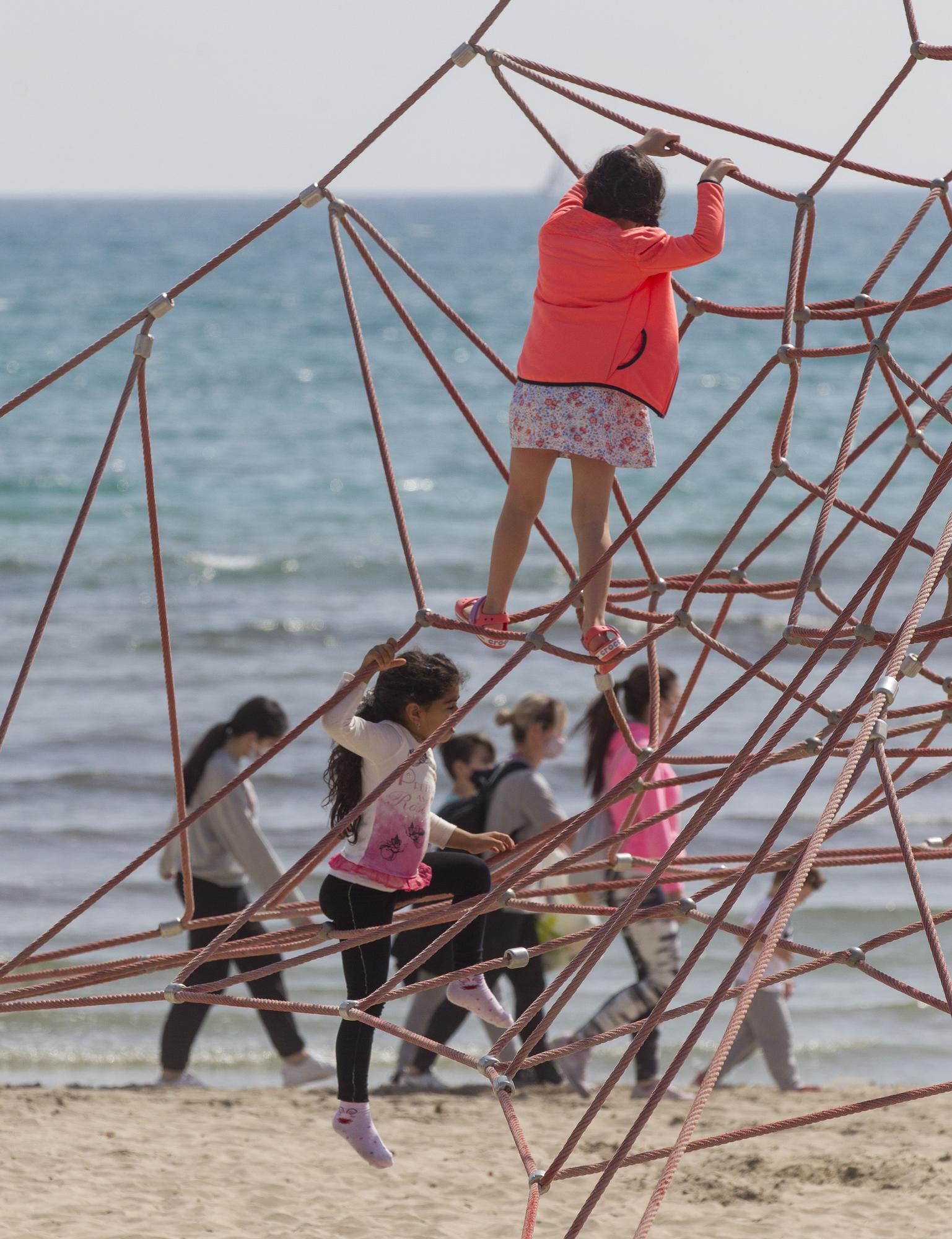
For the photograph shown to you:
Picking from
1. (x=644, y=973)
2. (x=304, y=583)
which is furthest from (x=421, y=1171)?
(x=304, y=583)

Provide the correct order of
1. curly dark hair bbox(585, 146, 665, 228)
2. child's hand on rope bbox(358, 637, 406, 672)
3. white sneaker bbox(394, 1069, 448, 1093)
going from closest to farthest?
child's hand on rope bbox(358, 637, 406, 672)
curly dark hair bbox(585, 146, 665, 228)
white sneaker bbox(394, 1069, 448, 1093)

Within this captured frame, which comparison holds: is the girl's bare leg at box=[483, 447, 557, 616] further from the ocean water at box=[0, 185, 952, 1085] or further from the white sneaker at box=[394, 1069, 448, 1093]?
the ocean water at box=[0, 185, 952, 1085]

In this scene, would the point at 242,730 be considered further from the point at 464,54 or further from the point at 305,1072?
the point at 464,54

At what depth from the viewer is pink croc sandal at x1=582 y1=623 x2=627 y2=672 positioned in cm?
373

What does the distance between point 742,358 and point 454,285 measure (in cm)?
1559

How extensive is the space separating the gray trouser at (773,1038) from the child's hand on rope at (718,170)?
125 inches

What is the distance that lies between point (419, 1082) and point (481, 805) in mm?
1184

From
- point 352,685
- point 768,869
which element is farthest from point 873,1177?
point 352,685

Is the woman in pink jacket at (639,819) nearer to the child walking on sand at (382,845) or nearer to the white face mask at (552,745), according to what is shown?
the white face mask at (552,745)

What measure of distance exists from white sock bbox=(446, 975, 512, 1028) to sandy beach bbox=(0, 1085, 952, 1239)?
135cm

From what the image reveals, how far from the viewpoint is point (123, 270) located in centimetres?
5078

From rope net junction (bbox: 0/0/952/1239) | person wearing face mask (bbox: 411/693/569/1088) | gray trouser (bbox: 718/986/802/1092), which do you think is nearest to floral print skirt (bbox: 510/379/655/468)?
rope net junction (bbox: 0/0/952/1239)

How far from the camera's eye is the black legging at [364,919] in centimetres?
365

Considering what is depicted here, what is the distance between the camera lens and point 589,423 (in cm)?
380
